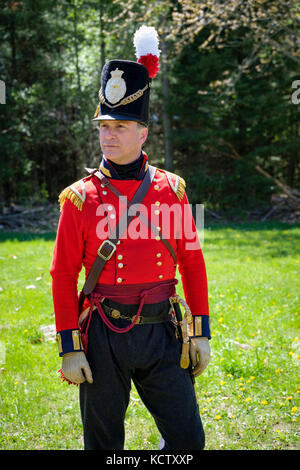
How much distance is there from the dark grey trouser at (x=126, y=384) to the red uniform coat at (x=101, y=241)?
0.16 m

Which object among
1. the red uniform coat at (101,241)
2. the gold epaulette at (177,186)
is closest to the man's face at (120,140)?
the red uniform coat at (101,241)

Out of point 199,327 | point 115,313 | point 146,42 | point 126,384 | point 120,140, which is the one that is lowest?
point 126,384

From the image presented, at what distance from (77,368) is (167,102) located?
46.4ft

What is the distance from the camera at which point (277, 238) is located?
11000 millimetres

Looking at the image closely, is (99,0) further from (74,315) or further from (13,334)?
(74,315)

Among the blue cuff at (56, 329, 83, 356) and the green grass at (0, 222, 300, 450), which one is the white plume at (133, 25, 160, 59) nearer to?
the blue cuff at (56, 329, 83, 356)

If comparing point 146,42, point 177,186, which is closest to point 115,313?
point 177,186

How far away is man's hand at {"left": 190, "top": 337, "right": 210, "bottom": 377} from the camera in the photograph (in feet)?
8.65

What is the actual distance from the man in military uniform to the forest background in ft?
38.4

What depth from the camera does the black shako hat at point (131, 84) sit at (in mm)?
2559

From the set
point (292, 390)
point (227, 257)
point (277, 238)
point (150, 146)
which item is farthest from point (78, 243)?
point (150, 146)

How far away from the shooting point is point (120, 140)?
252 centimetres

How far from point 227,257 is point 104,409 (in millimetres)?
6975

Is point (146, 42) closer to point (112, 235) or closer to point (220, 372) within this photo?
point (112, 235)
